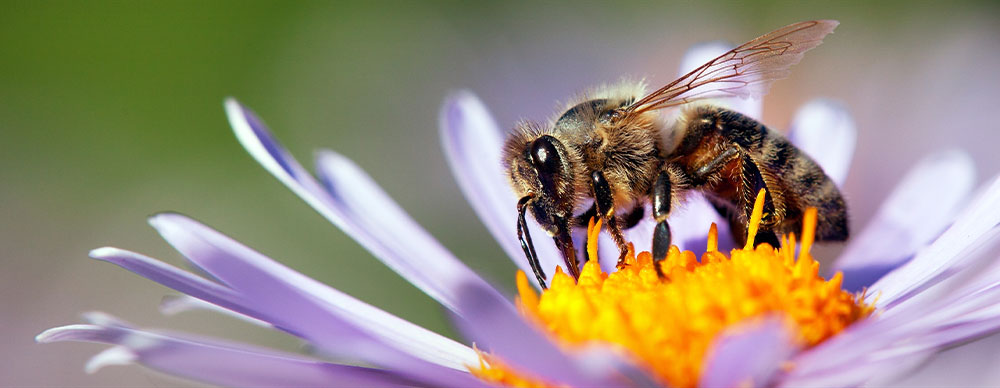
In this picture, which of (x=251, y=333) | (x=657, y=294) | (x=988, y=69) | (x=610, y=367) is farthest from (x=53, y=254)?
(x=988, y=69)

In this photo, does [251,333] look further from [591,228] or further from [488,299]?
[488,299]

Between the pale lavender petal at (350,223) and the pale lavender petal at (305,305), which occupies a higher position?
the pale lavender petal at (350,223)

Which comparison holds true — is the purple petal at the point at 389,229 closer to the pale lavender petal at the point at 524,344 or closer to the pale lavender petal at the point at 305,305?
the pale lavender petal at the point at 305,305

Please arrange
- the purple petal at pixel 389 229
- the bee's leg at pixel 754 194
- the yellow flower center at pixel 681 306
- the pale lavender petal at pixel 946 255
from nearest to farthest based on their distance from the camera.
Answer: the yellow flower center at pixel 681 306, the pale lavender petal at pixel 946 255, the bee's leg at pixel 754 194, the purple petal at pixel 389 229

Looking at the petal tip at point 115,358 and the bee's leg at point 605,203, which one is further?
the bee's leg at point 605,203

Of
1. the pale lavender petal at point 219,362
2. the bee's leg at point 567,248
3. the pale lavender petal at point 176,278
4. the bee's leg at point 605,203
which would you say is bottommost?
the pale lavender petal at point 219,362

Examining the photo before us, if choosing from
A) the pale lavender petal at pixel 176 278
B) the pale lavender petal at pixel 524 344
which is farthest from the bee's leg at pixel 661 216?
the pale lavender petal at pixel 176 278
